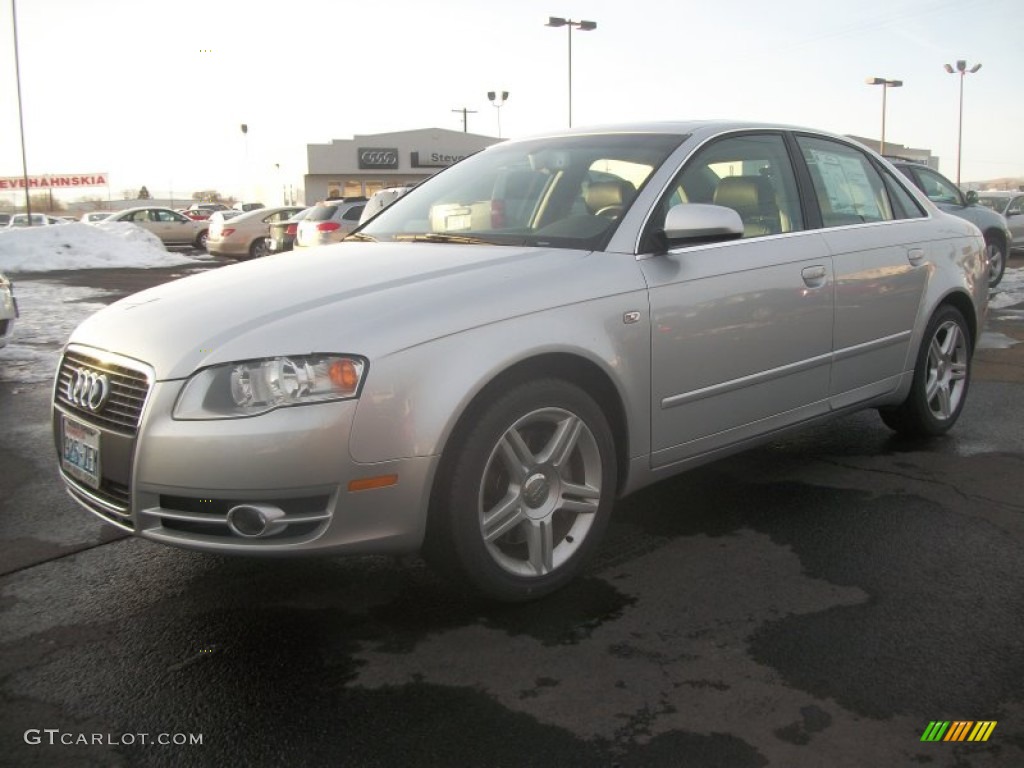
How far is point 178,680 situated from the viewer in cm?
265

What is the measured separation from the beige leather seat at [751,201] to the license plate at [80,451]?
8.52ft

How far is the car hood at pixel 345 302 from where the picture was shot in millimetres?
2744

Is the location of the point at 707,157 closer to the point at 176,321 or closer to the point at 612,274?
the point at 612,274

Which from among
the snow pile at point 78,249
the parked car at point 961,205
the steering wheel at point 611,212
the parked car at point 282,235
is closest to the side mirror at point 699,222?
the steering wheel at point 611,212

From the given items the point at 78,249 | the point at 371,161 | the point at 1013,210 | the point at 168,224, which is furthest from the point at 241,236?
the point at 371,161

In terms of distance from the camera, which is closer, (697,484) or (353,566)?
(353,566)

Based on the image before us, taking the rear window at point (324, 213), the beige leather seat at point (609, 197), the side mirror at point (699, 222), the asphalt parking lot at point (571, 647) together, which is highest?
the rear window at point (324, 213)

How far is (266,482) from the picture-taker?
2633 mm

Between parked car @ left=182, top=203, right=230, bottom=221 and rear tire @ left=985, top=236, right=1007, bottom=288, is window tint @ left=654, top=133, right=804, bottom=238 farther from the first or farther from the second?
parked car @ left=182, top=203, right=230, bottom=221

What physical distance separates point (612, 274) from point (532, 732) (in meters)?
1.61

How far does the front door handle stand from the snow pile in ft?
69.7


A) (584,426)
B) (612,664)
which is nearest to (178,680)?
(612,664)

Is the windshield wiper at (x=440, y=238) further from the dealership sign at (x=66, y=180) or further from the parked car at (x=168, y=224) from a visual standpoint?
the dealership sign at (x=66, y=180)

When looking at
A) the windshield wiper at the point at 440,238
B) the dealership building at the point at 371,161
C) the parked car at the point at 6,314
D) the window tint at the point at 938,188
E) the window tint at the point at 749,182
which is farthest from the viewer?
the dealership building at the point at 371,161
